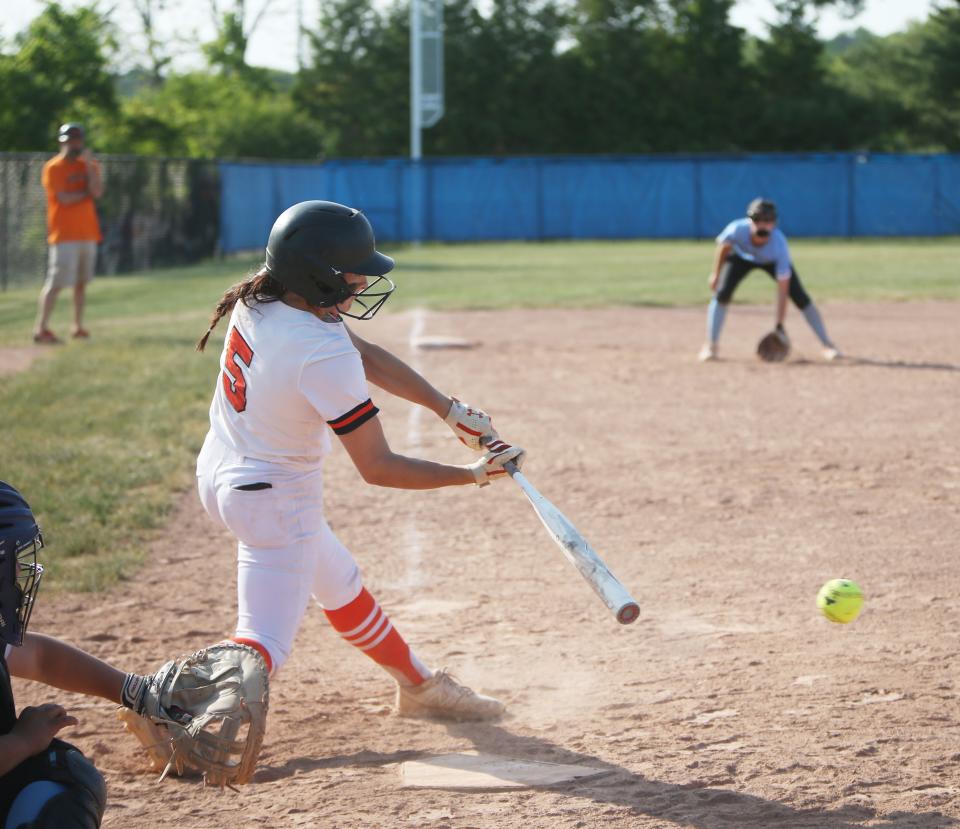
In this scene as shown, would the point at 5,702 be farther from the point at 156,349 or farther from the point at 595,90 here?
the point at 595,90

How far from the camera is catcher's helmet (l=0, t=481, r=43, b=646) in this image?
2.84 m

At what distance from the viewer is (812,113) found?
51062 mm

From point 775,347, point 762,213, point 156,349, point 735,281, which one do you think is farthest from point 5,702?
point 156,349

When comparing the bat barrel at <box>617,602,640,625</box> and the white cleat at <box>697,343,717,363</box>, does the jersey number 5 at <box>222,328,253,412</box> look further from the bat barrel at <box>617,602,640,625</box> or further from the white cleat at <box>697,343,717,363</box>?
the white cleat at <box>697,343,717,363</box>

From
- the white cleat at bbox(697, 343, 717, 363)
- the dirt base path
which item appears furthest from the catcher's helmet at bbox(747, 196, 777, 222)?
the dirt base path

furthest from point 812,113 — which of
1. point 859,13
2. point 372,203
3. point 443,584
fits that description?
point 443,584

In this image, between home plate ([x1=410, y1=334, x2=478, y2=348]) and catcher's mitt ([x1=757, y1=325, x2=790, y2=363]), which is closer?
catcher's mitt ([x1=757, y1=325, x2=790, y2=363])

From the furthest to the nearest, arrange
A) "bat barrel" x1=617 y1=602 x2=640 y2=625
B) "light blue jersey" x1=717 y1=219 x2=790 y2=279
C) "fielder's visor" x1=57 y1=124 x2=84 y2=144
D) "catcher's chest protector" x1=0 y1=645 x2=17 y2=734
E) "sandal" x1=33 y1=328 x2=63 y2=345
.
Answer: "sandal" x1=33 y1=328 x2=63 y2=345 → "fielder's visor" x1=57 y1=124 x2=84 y2=144 → "light blue jersey" x1=717 y1=219 x2=790 y2=279 → "bat barrel" x1=617 y1=602 x2=640 y2=625 → "catcher's chest protector" x1=0 y1=645 x2=17 y2=734

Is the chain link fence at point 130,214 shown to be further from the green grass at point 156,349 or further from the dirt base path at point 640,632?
the dirt base path at point 640,632

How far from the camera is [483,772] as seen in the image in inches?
155

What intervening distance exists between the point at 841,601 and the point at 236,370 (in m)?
2.60

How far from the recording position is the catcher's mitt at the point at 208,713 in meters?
3.49

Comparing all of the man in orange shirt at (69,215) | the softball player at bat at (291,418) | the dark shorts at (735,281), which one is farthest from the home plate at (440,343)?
the softball player at bat at (291,418)

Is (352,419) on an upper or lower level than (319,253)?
lower
